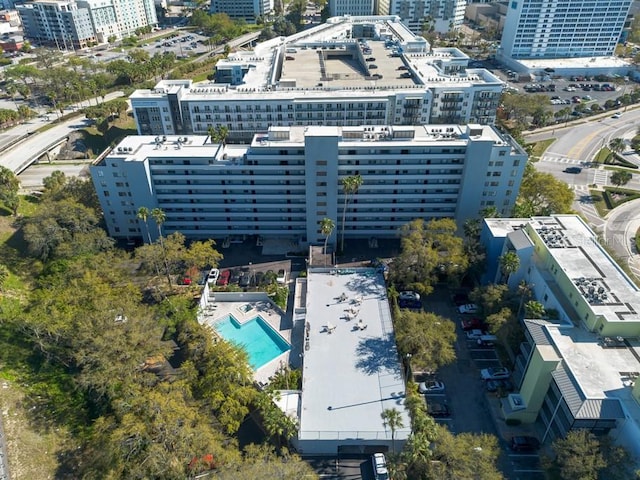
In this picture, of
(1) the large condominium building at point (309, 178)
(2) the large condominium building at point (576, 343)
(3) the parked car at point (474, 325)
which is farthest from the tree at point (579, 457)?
(1) the large condominium building at point (309, 178)

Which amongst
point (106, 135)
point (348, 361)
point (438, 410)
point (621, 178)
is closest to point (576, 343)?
point (438, 410)

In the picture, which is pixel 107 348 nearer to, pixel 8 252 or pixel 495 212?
pixel 8 252

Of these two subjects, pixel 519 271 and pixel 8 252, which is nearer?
pixel 519 271

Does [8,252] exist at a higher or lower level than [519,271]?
lower

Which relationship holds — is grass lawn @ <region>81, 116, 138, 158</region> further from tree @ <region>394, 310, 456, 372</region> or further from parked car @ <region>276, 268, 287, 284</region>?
tree @ <region>394, 310, 456, 372</region>

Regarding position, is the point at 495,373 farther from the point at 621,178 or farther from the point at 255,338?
the point at 621,178

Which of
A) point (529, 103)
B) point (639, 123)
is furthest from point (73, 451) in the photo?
point (639, 123)

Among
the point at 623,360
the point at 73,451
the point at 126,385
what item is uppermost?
the point at 623,360
